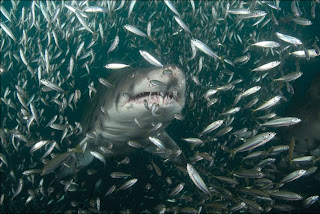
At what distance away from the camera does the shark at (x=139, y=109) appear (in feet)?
12.3

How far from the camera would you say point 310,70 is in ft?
39.6

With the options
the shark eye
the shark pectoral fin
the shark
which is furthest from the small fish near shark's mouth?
the shark pectoral fin

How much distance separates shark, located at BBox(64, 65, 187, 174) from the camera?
3764 mm

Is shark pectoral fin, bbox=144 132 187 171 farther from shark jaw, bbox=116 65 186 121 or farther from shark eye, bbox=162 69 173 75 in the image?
shark eye, bbox=162 69 173 75

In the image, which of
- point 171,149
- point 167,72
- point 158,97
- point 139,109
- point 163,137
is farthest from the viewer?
point 163,137

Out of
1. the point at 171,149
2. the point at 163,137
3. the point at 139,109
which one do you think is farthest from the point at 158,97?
the point at 163,137

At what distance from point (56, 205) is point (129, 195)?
190 cm

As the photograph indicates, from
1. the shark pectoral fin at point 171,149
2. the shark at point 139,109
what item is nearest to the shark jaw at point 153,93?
the shark at point 139,109

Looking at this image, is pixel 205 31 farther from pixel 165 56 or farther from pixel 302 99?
pixel 302 99

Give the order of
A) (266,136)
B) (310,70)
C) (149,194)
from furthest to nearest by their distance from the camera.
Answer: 1. (310,70)
2. (149,194)
3. (266,136)

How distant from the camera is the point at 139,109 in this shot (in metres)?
4.12

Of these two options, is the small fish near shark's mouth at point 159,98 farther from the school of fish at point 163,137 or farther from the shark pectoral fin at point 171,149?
the shark pectoral fin at point 171,149

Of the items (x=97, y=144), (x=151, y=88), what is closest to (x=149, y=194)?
(x=97, y=144)

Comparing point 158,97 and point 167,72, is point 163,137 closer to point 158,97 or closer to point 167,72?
point 158,97
